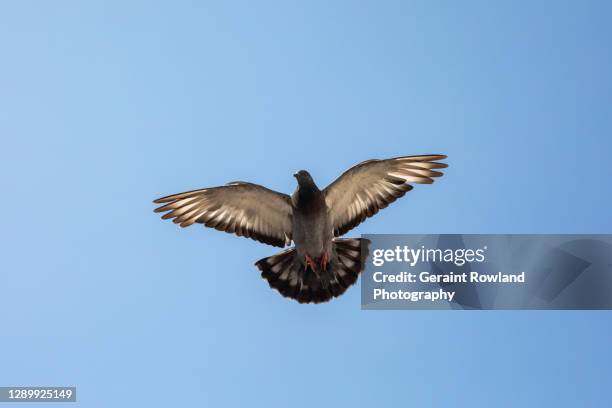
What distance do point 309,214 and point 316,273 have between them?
1.01 meters

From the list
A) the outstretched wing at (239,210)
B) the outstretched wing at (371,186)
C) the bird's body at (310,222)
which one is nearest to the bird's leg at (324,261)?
the bird's body at (310,222)

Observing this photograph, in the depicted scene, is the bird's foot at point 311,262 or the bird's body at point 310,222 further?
the bird's foot at point 311,262

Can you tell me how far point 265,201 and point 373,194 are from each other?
5.64 feet

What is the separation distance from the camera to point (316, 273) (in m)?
17.8

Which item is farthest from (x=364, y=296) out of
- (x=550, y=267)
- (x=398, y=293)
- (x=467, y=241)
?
(x=550, y=267)

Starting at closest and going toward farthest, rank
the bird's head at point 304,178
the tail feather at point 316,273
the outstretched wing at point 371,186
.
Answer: the bird's head at point 304,178
the outstretched wing at point 371,186
the tail feather at point 316,273

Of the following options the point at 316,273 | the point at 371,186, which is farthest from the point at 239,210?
the point at 371,186

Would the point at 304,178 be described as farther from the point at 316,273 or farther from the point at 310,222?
the point at 316,273

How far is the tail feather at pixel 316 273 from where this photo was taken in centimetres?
1770

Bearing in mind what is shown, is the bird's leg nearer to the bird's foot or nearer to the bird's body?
the bird's body

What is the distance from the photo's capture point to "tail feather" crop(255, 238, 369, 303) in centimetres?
1770

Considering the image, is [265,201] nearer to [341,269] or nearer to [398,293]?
[341,269]

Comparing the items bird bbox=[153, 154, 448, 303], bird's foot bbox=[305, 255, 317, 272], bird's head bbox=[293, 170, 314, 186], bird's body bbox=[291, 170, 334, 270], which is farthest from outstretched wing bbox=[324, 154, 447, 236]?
bird's foot bbox=[305, 255, 317, 272]

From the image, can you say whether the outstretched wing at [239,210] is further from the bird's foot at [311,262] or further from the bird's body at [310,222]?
the bird's foot at [311,262]
